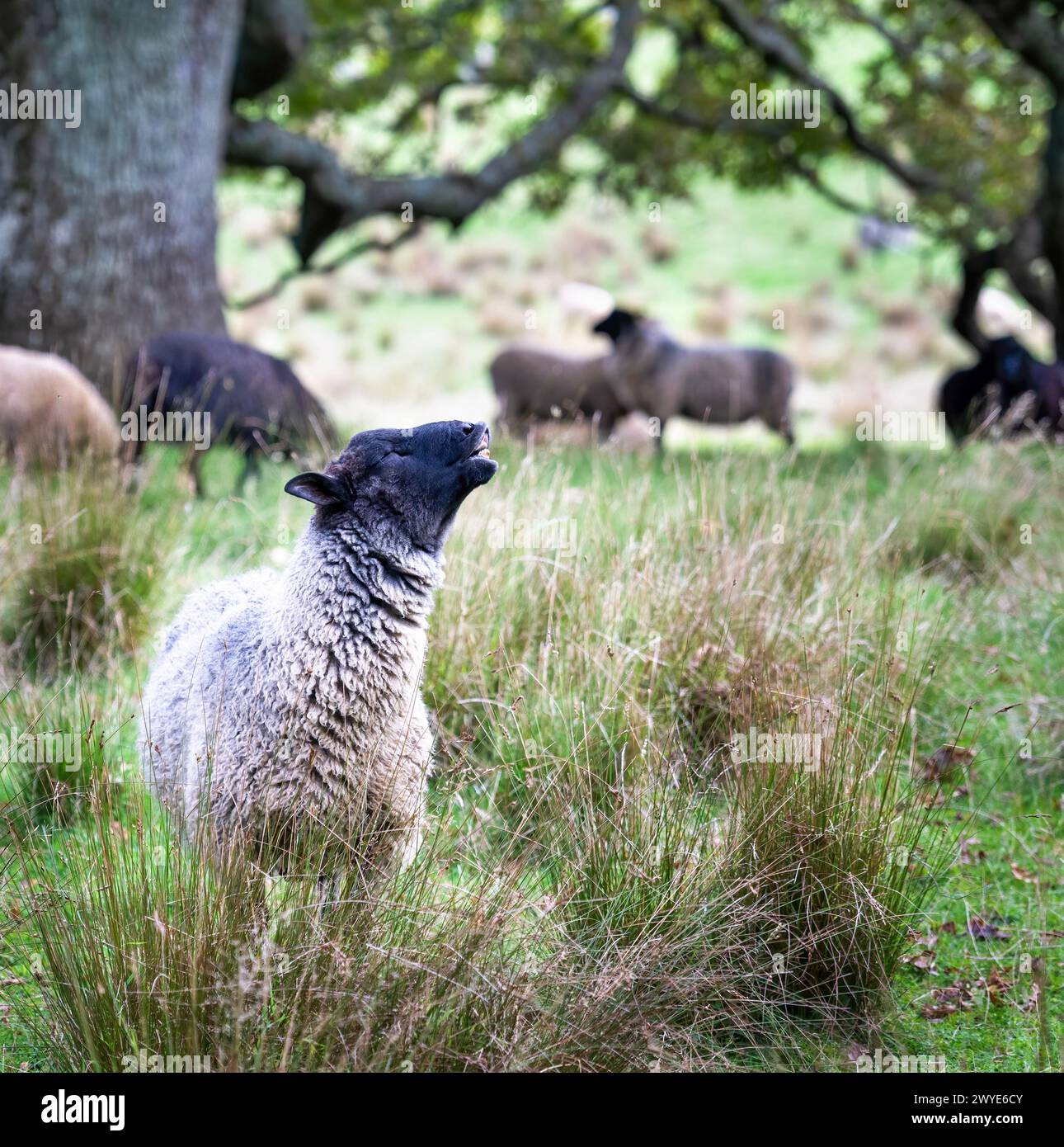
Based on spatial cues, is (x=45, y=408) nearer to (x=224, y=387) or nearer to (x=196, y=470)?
(x=196, y=470)

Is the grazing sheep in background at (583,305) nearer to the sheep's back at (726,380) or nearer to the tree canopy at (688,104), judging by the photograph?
the tree canopy at (688,104)

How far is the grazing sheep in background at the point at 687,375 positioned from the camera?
12.5m

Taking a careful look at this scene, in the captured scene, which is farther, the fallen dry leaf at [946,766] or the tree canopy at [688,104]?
the tree canopy at [688,104]

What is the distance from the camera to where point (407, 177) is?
13070 mm

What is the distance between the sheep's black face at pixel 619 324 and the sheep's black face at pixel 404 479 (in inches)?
365

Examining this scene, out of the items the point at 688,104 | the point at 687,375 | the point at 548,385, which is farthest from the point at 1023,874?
the point at 688,104

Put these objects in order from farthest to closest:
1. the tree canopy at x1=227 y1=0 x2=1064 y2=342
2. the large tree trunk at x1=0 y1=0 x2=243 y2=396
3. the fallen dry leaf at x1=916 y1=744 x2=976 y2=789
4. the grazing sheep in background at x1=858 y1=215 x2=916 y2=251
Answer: the grazing sheep in background at x1=858 y1=215 x2=916 y2=251
the tree canopy at x1=227 y1=0 x2=1064 y2=342
the large tree trunk at x1=0 y1=0 x2=243 y2=396
the fallen dry leaf at x1=916 y1=744 x2=976 y2=789

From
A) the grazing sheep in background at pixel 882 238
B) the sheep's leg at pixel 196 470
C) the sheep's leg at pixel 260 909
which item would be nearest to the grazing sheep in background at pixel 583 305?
the grazing sheep in background at pixel 882 238

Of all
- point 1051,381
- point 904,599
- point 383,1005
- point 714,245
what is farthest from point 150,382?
point 714,245

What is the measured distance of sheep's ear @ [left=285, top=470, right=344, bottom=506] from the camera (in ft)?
11.5

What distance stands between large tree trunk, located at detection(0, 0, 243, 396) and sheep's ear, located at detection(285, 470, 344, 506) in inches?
247

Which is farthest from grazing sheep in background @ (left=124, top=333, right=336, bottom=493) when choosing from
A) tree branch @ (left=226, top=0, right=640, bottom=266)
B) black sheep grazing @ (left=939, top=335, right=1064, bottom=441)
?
black sheep grazing @ (left=939, top=335, right=1064, bottom=441)

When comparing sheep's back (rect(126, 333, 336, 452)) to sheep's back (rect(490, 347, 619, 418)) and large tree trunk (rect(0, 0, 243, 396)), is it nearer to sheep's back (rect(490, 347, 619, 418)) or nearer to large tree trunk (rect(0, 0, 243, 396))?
large tree trunk (rect(0, 0, 243, 396))

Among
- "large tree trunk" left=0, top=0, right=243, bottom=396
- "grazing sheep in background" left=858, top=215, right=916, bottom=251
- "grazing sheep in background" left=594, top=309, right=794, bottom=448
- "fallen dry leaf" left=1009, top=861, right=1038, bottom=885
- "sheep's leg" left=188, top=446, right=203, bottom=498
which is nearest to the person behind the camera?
"fallen dry leaf" left=1009, top=861, right=1038, bottom=885
